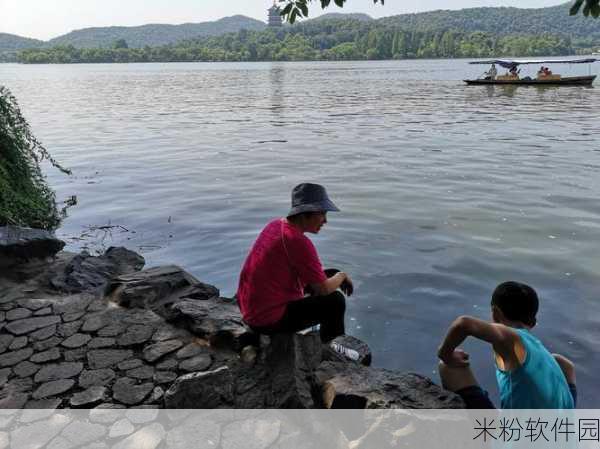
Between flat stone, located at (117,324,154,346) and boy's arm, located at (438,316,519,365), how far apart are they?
125 inches

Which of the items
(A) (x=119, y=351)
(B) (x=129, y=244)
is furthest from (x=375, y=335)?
(B) (x=129, y=244)

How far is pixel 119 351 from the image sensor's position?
562 cm

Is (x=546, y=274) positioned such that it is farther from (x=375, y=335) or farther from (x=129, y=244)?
(x=129, y=244)

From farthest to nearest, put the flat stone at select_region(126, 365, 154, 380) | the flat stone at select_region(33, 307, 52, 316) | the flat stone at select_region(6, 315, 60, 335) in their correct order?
the flat stone at select_region(33, 307, 52, 316)
the flat stone at select_region(6, 315, 60, 335)
the flat stone at select_region(126, 365, 154, 380)

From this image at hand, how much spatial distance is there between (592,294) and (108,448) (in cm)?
670

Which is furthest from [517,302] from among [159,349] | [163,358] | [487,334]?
[159,349]

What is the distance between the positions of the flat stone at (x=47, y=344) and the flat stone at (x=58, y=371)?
1.36 feet

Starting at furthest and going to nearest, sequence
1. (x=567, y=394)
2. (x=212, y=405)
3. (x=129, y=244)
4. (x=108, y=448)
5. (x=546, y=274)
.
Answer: (x=129, y=244) < (x=546, y=274) < (x=212, y=405) < (x=108, y=448) < (x=567, y=394)

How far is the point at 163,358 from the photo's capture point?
5.47m

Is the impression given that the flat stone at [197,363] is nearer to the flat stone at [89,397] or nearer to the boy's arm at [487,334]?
the flat stone at [89,397]

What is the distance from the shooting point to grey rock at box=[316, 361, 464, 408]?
177 inches

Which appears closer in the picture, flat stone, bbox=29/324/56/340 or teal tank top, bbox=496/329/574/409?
teal tank top, bbox=496/329/574/409

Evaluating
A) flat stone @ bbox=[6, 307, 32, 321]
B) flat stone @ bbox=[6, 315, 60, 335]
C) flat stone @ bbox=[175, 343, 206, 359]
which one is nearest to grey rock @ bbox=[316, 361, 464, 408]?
flat stone @ bbox=[175, 343, 206, 359]

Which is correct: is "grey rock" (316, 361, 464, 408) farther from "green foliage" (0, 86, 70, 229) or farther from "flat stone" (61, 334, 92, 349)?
"green foliage" (0, 86, 70, 229)
